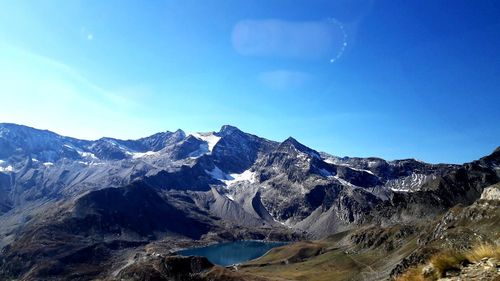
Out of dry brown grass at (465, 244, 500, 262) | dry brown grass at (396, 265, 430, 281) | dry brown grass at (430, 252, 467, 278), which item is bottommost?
dry brown grass at (396, 265, 430, 281)

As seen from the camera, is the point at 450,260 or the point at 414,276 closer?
the point at 450,260

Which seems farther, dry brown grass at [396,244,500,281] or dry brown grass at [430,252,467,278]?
dry brown grass at [430,252,467,278]

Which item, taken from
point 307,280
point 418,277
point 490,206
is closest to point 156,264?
point 307,280

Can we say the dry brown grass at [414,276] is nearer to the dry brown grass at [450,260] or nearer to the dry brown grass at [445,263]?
the dry brown grass at [450,260]

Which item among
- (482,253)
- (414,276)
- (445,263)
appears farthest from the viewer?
(414,276)

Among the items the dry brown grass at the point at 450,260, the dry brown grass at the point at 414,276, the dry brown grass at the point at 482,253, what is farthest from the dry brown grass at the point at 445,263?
the dry brown grass at the point at 414,276

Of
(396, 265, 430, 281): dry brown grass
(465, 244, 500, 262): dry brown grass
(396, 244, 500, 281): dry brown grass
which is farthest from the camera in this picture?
(396, 265, 430, 281): dry brown grass

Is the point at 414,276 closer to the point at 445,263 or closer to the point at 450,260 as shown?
the point at 445,263

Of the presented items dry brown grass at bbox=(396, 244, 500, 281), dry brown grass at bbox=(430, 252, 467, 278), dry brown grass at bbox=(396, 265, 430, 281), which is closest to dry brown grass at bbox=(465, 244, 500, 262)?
dry brown grass at bbox=(396, 244, 500, 281)

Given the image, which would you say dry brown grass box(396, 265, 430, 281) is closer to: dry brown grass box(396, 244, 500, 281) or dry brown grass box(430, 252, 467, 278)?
dry brown grass box(396, 244, 500, 281)

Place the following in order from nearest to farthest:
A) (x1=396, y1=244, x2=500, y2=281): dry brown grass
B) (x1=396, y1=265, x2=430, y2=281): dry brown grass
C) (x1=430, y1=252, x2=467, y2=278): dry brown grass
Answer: (x1=396, y1=244, x2=500, y2=281): dry brown grass < (x1=430, y1=252, x2=467, y2=278): dry brown grass < (x1=396, y1=265, x2=430, y2=281): dry brown grass

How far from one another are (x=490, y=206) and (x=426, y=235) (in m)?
32.2

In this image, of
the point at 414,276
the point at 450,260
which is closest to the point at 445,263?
the point at 450,260

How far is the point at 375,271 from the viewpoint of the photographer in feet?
584
